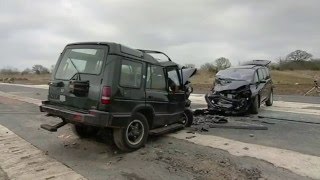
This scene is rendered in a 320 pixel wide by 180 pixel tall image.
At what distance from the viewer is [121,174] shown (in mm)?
6137

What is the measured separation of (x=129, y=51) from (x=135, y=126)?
1.54 meters

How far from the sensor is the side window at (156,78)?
8.08 meters

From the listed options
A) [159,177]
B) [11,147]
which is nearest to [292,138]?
[159,177]

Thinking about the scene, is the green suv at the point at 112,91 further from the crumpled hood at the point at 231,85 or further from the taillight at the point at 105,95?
the crumpled hood at the point at 231,85

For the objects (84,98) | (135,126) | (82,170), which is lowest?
(82,170)

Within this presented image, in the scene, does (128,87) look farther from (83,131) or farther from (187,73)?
(187,73)

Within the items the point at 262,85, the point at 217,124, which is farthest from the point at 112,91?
the point at 262,85

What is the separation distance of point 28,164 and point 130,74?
2552mm

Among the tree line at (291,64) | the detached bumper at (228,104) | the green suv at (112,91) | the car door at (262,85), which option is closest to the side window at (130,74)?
the green suv at (112,91)

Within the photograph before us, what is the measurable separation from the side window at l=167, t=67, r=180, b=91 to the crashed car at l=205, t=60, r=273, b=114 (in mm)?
3728

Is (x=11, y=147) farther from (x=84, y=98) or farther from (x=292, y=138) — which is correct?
(x=292, y=138)

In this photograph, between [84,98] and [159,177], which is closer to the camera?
[159,177]

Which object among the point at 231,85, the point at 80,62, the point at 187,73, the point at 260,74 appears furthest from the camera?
the point at 260,74

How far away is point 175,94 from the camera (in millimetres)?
9188
